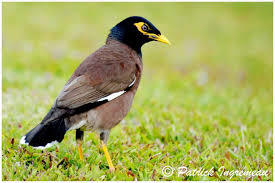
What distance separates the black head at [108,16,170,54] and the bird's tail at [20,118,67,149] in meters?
1.36

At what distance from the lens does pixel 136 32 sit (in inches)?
176

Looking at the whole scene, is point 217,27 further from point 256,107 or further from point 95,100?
point 95,100

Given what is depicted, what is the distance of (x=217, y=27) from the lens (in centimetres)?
1203

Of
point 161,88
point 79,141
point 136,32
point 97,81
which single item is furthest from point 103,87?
point 161,88

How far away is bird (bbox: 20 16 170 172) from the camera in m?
3.66

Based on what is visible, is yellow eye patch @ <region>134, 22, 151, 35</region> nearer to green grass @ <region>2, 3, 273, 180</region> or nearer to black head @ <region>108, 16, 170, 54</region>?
black head @ <region>108, 16, 170, 54</region>

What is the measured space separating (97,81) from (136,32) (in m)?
0.90

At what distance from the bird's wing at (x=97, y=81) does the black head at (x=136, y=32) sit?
368 mm

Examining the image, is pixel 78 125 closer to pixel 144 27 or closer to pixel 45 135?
pixel 45 135

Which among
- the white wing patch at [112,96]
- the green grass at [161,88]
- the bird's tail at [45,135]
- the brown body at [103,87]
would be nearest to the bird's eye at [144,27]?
the brown body at [103,87]

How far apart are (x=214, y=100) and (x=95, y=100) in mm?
3816

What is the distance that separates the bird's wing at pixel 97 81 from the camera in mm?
3738

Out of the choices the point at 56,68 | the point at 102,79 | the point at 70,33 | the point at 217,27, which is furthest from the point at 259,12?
the point at 102,79

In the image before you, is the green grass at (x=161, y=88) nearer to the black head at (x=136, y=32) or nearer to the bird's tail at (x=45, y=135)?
the bird's tail at (x=45, y=135)
